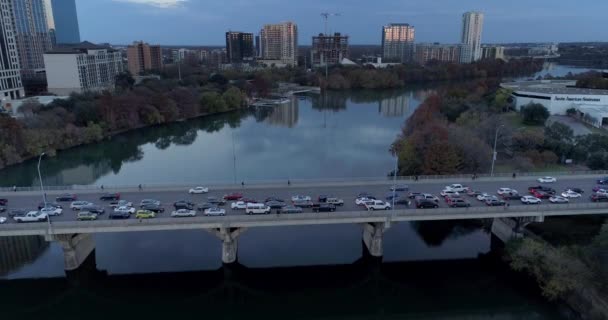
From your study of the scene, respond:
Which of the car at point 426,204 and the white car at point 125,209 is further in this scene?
the car at point 426,204

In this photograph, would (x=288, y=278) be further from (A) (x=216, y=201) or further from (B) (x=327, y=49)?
(B) (x=327, y=49)

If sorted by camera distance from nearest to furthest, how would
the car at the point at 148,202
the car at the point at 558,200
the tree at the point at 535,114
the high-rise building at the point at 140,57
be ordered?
the car at the point at 148,202
the car at the point at 558,200
the tree at the point at 535,114
the high-rise building at the point at 140,57

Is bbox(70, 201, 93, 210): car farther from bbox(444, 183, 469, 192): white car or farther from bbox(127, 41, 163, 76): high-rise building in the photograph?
bbox(127, 41, 163, 76): high-rise building

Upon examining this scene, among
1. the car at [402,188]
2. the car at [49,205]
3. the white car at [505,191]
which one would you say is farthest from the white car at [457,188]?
the car at [49,205]

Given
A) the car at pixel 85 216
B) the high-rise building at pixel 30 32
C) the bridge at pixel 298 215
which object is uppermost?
the high-rise building at pixel 30 32

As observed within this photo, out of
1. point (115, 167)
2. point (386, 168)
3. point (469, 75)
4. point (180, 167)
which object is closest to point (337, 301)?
point (386, 168)

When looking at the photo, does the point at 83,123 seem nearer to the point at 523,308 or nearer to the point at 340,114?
the point at 340,114

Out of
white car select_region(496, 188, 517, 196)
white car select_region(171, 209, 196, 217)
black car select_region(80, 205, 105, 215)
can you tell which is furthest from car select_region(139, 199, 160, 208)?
white car select_region(496, 188, 517, 196)

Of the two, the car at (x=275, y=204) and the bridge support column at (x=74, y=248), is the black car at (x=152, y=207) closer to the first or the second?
the bridge support column at (x=74, y=248)

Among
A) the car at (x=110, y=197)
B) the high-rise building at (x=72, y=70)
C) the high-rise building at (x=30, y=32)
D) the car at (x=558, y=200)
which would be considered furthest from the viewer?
the high-rise building at (x=30, y=32)
